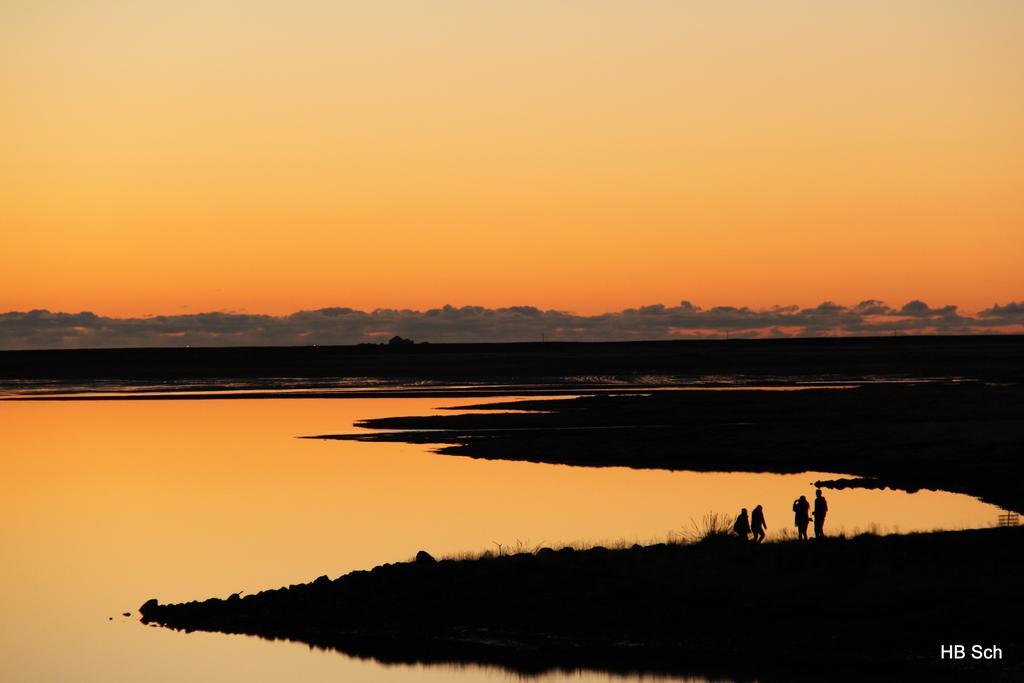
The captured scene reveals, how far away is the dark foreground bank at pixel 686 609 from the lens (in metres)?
26.7

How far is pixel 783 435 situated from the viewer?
68.8m

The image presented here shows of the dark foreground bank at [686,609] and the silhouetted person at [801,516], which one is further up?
the silhouetted person at [801,516]

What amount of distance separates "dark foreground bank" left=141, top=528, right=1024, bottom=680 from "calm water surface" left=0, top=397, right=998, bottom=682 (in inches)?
44.3

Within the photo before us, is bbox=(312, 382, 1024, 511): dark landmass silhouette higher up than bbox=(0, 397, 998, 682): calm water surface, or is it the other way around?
bbox=(312, 382, 1024, 511): dark landmass silhouette

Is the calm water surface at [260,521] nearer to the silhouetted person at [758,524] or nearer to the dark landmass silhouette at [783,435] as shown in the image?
the dark landmass silhouette at [783,435]

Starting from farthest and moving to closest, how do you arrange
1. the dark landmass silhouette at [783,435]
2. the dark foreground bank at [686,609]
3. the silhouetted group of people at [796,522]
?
the dark landmass silhouette at [783,435] → the silhouetted group of people at [796,522] → the dark foreground bank at [686,609]

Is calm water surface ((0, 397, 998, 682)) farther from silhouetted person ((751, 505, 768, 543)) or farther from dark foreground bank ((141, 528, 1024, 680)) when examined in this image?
silhouetted person ((751, 505, 768, 543))

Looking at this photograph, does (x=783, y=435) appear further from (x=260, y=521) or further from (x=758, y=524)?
(x=758, y=524)

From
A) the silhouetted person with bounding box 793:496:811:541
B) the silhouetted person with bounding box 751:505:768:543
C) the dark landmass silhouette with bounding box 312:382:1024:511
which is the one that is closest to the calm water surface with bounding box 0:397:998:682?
the dark landmass silhouette with bounding box 312:382:1024:511

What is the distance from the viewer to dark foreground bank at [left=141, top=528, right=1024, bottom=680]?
87.7 feet

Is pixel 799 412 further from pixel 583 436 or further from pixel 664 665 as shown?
pixel 664 665

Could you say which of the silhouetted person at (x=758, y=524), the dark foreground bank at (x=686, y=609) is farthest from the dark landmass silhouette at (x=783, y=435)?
the dark foreground bank at (x=686, y=609)

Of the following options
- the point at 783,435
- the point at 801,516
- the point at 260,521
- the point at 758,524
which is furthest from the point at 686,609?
the point at 783,435

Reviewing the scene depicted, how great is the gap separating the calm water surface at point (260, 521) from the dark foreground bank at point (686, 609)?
1124 millimetres
